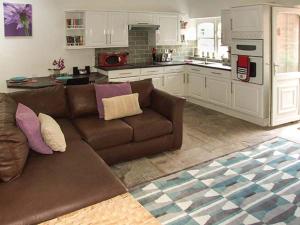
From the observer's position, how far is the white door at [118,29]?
573 cm

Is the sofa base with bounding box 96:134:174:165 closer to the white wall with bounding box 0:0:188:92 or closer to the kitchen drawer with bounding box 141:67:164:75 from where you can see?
the kitchen drawer with bounding box 141:67:164:75

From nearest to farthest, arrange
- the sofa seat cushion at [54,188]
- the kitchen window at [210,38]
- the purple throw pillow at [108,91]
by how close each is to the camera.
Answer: the sofa seat cushion at [54,188] → the purple throw pillow at [108,91] → the kitchen window at [210,38]

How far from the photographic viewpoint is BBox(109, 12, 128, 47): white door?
18.8 ft

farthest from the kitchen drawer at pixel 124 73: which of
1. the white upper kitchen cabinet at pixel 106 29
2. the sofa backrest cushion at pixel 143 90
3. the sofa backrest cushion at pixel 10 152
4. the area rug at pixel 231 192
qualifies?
the sofa backrest cushion at pixel 10 152

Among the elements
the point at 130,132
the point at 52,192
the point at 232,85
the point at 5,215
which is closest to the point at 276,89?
the point at 232,85

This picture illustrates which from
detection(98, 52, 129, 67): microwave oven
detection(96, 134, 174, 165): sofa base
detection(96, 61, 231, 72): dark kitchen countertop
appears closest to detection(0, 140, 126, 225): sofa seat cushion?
Result: detection(96, 134, 174, 165): sofa base

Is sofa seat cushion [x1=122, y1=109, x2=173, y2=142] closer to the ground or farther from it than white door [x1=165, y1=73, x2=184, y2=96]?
closer to the ground

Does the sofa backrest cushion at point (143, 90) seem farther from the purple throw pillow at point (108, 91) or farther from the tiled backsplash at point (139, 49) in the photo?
the tiled backsplash at point (139, 49)

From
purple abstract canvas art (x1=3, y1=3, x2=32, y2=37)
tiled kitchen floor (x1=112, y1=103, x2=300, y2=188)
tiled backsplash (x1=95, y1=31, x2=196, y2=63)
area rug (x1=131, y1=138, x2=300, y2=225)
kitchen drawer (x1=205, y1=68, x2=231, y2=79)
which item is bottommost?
area rug (x1=131, y1=138, x2=300, y2=225)

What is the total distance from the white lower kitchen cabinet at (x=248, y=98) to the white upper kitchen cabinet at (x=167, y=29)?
6.45ft

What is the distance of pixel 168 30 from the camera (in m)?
6.46

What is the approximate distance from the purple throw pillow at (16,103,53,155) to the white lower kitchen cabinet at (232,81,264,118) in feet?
11.4

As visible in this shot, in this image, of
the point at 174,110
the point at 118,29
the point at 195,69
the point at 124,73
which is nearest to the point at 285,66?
the point at 195,69

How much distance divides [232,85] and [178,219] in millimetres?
3364
